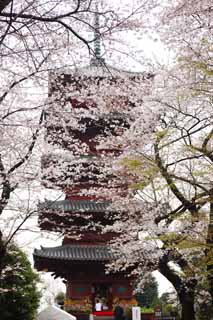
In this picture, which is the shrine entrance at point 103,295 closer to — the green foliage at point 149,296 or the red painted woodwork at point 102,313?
the red painted woodwork at point 102,313

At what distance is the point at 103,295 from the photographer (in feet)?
61.9

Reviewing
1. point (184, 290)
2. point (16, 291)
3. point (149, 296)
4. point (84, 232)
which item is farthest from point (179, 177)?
point (149, 296)

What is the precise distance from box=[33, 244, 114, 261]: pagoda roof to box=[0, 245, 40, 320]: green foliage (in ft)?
13.7

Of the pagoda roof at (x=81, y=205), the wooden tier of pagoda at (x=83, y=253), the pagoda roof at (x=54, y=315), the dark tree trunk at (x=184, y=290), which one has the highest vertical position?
the pagoda roof at (x=81, y=205)

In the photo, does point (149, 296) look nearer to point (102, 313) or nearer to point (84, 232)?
point (84, 232)

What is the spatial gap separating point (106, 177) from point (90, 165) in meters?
1.24

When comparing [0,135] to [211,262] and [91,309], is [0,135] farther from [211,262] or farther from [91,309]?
[91,309]

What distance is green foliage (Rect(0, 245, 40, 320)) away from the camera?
75.6 feet

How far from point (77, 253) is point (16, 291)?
653 cm

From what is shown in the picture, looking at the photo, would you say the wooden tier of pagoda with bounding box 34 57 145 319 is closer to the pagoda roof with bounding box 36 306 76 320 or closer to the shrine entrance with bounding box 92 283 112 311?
the shrine entrance with bounding box 92 283 112 311

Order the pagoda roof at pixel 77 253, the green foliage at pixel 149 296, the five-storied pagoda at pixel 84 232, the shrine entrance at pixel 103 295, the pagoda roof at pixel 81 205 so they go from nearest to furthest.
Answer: the five-storied pagoda at pixel 84 232, the pagoda roof at pixel 77 253, the shrine entrance at pixel 103 295, the pagoda roof at pixel 81 205, the green foliage at pixel 149 296

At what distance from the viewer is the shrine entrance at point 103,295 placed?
18531 millimetres

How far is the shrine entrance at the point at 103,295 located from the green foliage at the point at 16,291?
504 cm

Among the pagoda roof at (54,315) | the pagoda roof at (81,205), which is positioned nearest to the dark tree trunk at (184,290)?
the pagoda roof at (54,315)
